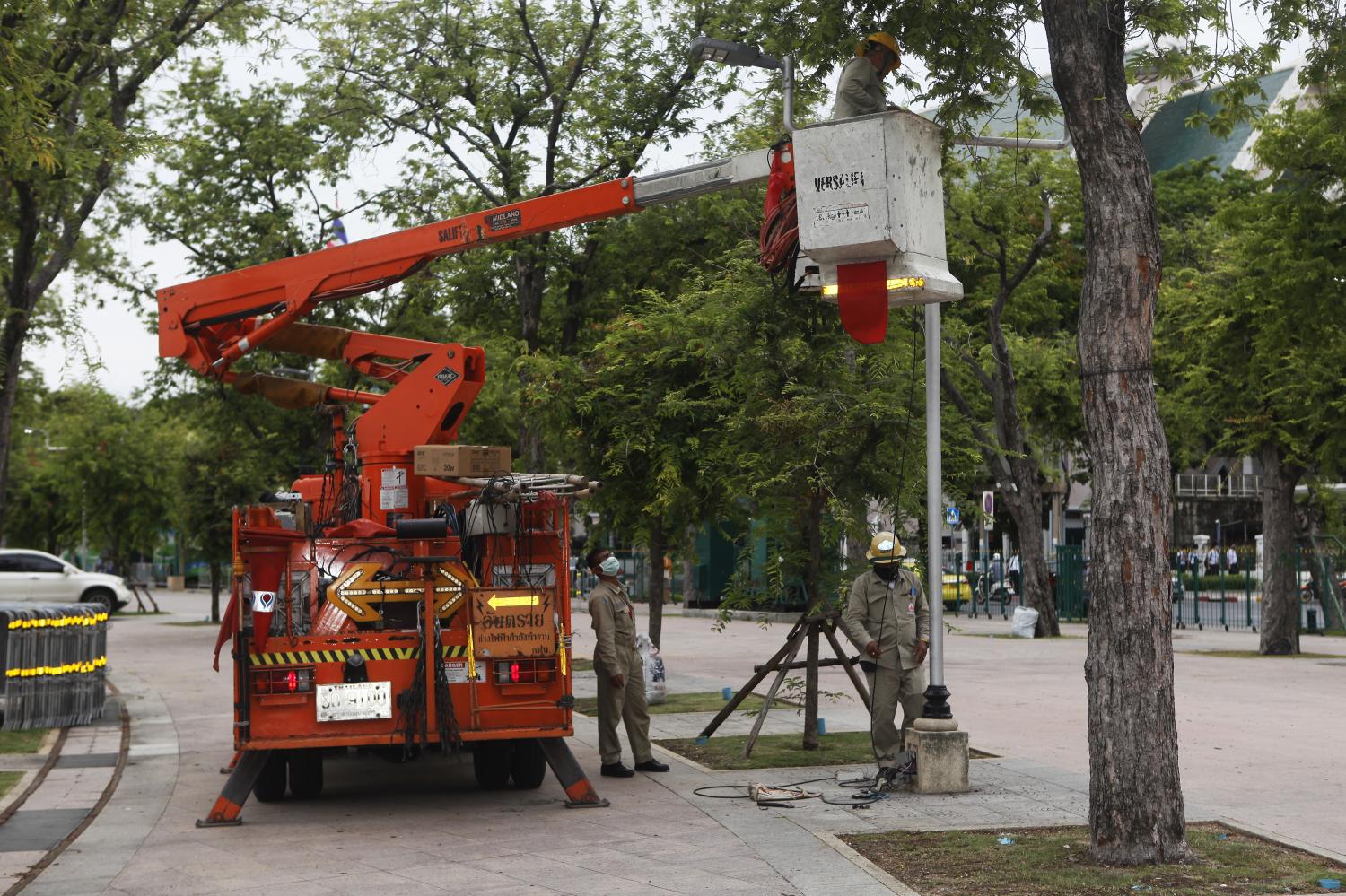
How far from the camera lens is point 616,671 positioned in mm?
12469

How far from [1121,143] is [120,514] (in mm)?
46753

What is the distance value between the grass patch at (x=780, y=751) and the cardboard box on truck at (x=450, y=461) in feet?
11.5

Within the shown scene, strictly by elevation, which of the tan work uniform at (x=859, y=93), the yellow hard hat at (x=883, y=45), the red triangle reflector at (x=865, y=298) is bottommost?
the red triangle reflector at (x=865, y=298)

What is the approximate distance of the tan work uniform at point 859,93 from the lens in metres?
9.16

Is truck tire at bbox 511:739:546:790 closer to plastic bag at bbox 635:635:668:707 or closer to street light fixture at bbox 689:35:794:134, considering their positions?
plastic bag at bbox 635:635:668:707

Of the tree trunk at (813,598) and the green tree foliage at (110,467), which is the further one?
the green tree foliage at (110,467)

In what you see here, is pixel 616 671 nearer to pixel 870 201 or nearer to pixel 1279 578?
pixel 870 201

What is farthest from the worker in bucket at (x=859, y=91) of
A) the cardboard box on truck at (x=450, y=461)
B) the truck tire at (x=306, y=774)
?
the truck tire at (x=306, y=774)

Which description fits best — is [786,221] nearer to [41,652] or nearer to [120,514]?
[41,652]

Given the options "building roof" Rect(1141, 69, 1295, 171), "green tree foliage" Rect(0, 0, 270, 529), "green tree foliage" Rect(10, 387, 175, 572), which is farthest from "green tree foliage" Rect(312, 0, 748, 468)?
"building roof" Rect(1141, 69, 1295, 171)

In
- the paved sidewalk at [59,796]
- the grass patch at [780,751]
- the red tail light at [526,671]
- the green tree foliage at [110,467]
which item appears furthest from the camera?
the green tree foliage at [110,467]

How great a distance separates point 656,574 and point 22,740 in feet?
26.5

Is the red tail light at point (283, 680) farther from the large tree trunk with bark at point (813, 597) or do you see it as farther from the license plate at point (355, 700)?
the large tree trunk with bark at point (813, 597)

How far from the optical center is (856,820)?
10.1 meters
